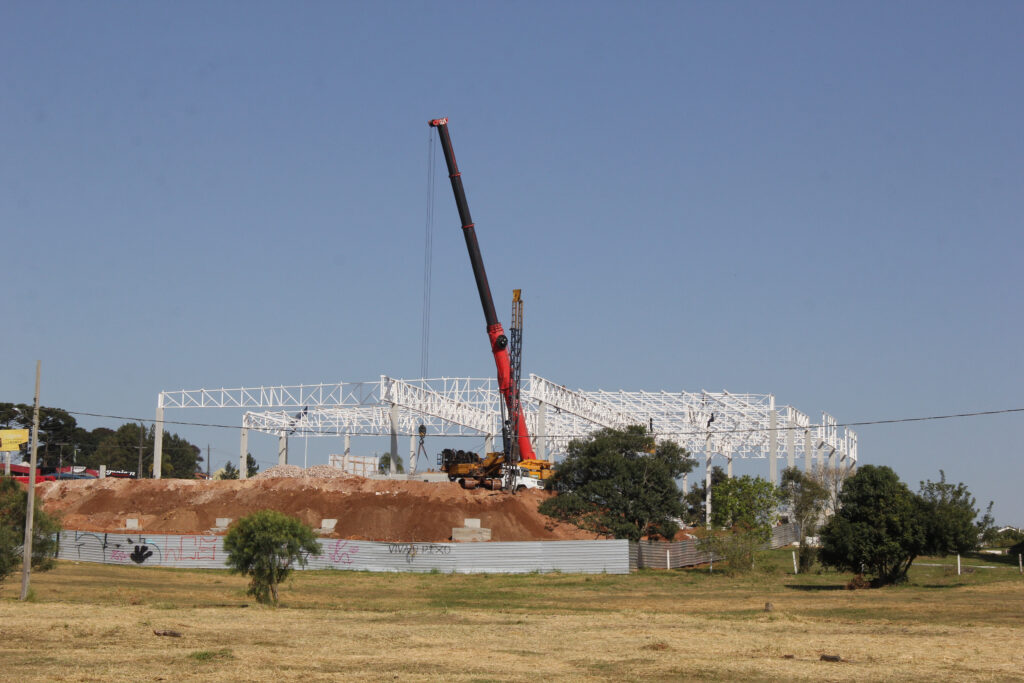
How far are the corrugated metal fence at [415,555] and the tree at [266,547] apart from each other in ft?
49.2

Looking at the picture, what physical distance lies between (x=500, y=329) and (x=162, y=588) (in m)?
31.5

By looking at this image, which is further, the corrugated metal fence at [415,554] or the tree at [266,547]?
the corrugated metal fence at [415,554]

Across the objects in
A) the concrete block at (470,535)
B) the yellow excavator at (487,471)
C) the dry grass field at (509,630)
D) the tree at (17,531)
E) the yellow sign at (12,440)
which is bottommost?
the dry grass field at (509,630)

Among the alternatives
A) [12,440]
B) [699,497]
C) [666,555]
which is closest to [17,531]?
[666,555]

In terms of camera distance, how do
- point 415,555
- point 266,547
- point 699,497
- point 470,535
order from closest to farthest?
point 266,547, point 415,555, point 470,535, point 699,497

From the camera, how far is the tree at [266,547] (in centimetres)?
3525

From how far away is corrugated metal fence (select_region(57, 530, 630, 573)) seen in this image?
5219cm

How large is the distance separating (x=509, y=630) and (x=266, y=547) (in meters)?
10.4

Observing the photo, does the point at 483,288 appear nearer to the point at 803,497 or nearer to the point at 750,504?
the point at 750,504

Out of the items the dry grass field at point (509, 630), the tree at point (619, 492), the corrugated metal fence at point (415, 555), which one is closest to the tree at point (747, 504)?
the tree at point (619, 492)

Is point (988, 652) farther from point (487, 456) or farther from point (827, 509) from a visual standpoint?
point (827, 509)

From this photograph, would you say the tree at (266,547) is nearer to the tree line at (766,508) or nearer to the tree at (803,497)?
the tree line at (766,508)

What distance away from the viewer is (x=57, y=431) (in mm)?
157625

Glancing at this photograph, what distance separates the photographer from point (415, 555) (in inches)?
2095
